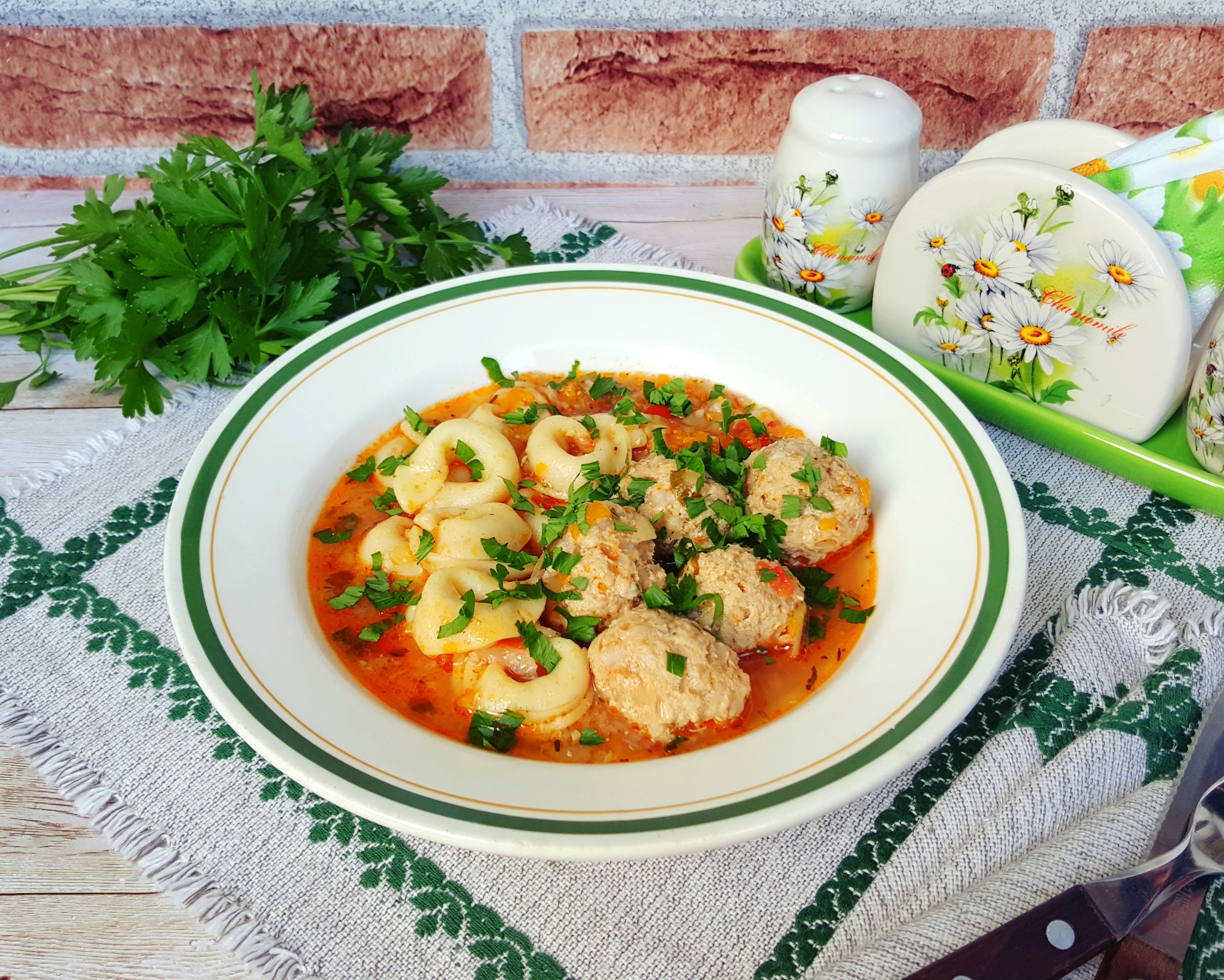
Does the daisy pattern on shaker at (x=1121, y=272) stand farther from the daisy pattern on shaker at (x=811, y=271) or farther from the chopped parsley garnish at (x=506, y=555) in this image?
the chopped parsley garnish at (x=506, y=555)

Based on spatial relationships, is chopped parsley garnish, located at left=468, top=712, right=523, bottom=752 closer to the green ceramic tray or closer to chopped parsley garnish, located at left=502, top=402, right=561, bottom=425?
chopped parsley garnish, located at left=502, top=402, right=561, bottom=425

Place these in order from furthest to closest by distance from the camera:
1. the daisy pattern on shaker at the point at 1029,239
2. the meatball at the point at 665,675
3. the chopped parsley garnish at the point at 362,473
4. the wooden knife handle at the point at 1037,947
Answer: the chopped parsley garnish at the point at 362,473, the daisy pattern on shaker at the point at 1029,239, the meatball at the point at 665,675, the wooden knife handle at the point at 1037,947

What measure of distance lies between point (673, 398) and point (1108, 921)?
4.43ft

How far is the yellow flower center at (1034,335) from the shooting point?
2.13 m

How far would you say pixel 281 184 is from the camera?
234 centimetres

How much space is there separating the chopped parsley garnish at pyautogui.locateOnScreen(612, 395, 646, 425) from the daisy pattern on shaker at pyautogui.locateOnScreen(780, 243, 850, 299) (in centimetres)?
58

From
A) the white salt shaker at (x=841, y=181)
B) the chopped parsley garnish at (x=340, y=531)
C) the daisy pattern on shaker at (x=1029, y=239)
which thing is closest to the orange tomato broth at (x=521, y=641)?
the chopped parsley garnish at (x=340, y=531)

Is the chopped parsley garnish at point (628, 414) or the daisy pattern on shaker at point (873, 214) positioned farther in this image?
the daisy pattern on shaker at point (873, 214)

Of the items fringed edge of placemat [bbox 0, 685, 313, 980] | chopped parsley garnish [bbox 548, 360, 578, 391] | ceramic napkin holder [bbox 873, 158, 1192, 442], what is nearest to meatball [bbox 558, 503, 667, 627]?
chopped parsley garnish [bbox 548, 360, 578, 391]

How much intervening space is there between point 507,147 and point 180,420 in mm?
1416

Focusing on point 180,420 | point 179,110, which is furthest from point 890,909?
point 179,110

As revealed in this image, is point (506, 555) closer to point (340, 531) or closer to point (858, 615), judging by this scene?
point (340, 531)

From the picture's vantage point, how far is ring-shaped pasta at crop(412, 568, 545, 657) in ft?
5.70

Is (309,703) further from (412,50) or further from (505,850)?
(412,50)
